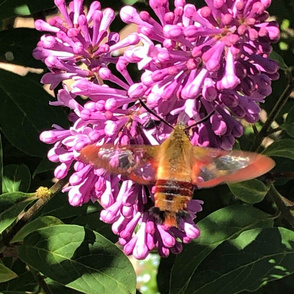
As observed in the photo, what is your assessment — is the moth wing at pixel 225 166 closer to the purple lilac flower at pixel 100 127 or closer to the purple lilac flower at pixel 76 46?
the purple lilac flower at pixel 100 127

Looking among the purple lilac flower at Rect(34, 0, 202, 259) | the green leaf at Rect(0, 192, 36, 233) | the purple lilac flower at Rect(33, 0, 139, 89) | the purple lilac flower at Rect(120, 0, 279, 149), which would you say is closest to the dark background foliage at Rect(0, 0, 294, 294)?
the green leaf at Rect(0, 192, 36, 233)

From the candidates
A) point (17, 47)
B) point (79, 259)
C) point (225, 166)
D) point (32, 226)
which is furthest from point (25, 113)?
point (225, 166)

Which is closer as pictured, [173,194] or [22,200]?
[173,194]

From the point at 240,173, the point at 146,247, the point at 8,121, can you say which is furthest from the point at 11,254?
the point at 240,173

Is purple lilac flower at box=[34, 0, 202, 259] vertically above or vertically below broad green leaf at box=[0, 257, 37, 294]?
above

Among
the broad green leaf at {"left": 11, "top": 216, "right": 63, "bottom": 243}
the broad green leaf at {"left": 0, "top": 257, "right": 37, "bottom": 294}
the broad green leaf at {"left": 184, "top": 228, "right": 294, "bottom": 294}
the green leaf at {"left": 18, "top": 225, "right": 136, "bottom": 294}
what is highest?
the broad green leaf at {"left": 11, "top": 216, "right": 63, "bottom": 243}

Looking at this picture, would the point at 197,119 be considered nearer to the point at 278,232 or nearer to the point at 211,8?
the point at 211,8

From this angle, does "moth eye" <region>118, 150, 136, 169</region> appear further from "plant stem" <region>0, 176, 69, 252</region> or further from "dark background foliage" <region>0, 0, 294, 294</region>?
"dark background foliage" <region>0, 0, 294, 294</region>

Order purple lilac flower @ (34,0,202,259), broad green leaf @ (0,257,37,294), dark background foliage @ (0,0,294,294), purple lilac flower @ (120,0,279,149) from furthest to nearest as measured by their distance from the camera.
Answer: broad green leaf @ (0,257,37,294) < dark background foliage @ (0,0,294,294) < purple lilac flower @ (34,0,202,259) < purple lilac flower @ (120,0,279,149)
